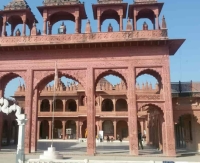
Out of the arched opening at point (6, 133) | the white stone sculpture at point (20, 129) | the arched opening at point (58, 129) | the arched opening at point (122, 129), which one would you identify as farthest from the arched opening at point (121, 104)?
the white stone sculpture at point (20, 129)

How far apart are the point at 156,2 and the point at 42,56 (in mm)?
8764

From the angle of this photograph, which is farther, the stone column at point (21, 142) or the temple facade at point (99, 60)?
the temple facade at point (99, 60)

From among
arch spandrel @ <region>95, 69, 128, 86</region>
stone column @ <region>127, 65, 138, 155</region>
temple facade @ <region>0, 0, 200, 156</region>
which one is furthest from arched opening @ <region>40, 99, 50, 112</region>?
stone column @ <region>127, 65, 138, 155</region>

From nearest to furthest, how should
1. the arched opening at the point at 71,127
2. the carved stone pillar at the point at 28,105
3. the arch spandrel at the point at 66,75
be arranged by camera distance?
the carved stone pillar at the point at 28,105, the arch spandrel at the point at 66,75, the arched opening at the point at 71,127

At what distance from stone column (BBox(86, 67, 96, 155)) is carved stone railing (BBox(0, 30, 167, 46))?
2.13 metres

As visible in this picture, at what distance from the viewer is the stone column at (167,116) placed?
49.7ft

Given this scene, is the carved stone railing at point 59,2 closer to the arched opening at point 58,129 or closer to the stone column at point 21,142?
the stone column at point 21,142

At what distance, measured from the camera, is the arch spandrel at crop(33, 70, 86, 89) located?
1681 cm

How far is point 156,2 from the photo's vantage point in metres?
17.8

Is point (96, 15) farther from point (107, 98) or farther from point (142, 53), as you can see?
point (107, 98)

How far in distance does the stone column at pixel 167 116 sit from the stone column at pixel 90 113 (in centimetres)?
448

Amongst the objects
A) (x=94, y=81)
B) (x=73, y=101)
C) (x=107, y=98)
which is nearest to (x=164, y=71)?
(x=94, y=81)

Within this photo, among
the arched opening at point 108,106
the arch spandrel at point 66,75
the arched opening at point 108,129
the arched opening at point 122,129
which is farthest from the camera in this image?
the arched opening at point 108,106

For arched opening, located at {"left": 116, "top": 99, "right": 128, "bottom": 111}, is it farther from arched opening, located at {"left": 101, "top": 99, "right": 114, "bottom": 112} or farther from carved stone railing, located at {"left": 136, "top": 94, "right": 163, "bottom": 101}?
carved stone railing, located at {"left": 136, "top": 94, "right": 163, "bottom": 101}
